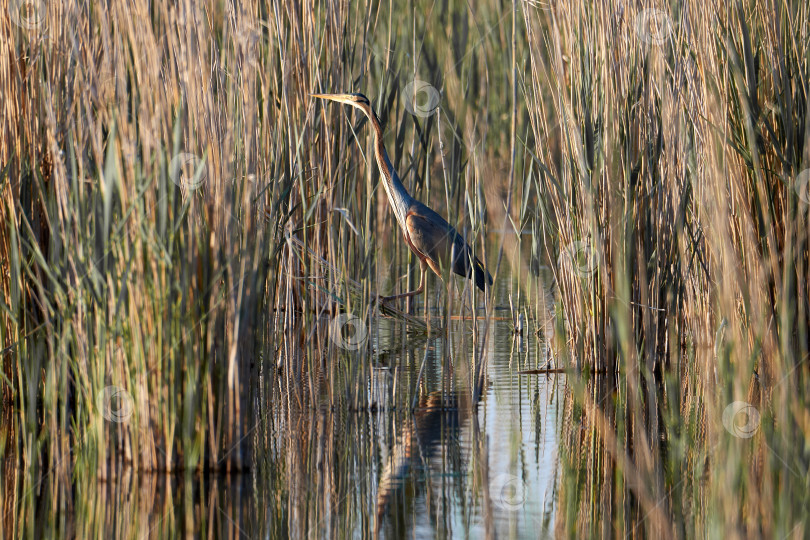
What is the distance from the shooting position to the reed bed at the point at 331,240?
8.79 feet

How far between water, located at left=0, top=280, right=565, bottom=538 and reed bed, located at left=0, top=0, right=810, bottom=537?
4cm

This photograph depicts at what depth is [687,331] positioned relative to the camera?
4723 millimetres

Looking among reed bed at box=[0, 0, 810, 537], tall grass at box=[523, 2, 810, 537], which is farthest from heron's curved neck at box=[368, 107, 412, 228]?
tall grass at box=[523, 2, 810, 537]

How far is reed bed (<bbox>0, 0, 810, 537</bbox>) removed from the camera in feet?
8.79

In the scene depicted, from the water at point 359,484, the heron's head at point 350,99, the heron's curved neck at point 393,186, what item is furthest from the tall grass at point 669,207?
the heron's curved neck at point 393,186

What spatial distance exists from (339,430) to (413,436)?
0.25m

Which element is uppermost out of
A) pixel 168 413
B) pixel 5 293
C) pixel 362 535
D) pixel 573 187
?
pixel 573 187

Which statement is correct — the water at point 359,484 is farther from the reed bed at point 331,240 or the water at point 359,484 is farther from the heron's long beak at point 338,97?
the heron's long beak at point 338,97

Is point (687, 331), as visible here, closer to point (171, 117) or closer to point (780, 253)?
point (780, 253)

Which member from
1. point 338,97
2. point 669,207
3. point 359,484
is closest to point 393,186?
point 338,97

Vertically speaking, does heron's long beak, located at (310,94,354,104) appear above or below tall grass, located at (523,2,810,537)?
above

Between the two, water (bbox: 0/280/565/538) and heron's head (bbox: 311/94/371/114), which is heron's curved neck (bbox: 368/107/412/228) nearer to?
heron's head (bbox: 311/94/371/114)

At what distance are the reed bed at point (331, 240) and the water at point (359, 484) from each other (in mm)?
40

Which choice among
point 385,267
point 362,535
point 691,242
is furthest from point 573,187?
point 385,267
